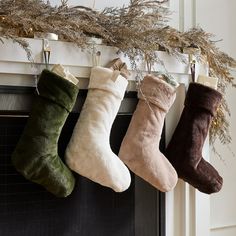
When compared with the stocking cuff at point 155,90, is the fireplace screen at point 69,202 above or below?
below

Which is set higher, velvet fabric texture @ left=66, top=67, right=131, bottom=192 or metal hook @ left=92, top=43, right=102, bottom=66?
metal hook @ left=92, top=43, right=102, bottom=66

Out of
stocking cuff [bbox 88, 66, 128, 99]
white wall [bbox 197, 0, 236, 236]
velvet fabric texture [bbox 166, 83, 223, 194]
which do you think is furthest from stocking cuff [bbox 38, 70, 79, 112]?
white wall [bbox 197, 0, 236, 236]

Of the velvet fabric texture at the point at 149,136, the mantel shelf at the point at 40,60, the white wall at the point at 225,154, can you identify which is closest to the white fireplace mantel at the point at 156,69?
the mantel shelf at the point at 40,60

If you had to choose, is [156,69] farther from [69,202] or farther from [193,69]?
[69,202]

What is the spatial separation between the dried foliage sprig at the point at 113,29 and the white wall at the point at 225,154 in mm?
387

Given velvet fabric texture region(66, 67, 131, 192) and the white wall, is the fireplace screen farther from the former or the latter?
the white wall

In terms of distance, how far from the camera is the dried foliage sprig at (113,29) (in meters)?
1.19

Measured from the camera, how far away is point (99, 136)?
4.15 feet

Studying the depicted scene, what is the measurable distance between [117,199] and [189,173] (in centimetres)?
27

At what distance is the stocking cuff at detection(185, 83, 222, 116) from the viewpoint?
1.44 metres

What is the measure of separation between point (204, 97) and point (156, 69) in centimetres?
19

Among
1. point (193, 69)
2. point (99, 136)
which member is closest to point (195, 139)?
point (193, 69)

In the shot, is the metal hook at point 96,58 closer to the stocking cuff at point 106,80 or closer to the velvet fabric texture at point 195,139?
the stocking cuff at point 106,80

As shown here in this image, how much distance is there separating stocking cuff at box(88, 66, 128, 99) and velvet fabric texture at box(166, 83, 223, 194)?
0.97 ft
